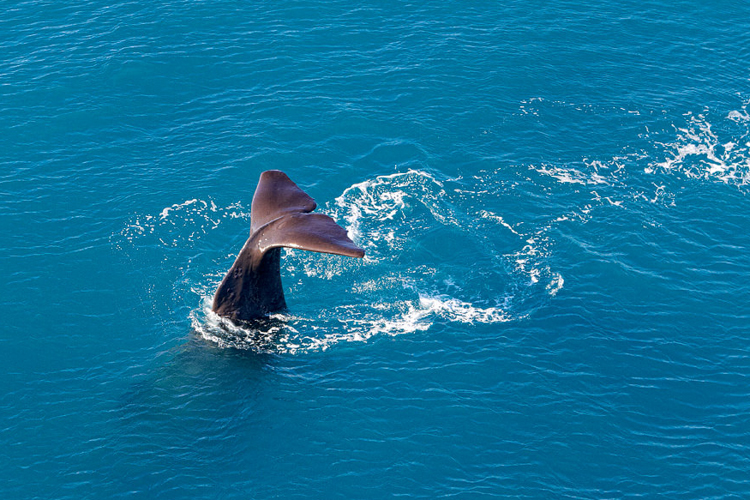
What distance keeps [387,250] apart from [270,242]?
15.0 meters

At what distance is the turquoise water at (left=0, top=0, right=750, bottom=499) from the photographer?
43188 mm

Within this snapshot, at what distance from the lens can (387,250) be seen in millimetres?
56094

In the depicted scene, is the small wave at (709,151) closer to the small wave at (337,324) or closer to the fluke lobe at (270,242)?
the small wave at (337,324)

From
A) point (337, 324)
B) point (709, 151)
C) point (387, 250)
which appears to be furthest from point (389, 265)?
point (709, 151)

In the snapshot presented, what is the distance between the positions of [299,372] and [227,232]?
14.3 meters

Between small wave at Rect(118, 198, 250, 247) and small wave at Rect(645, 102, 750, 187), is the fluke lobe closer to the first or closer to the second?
small wave at Rect(118, 198, 250, 247)

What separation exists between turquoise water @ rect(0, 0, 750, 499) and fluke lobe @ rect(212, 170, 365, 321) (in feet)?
6.48

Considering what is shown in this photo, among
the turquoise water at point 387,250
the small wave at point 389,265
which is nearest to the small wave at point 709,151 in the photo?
the turquoise water at point 387,250

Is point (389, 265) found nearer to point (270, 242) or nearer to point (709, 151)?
point (270, 242)

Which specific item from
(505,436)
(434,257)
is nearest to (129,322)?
(434,257)

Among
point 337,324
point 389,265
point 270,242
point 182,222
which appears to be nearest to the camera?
point 270,242

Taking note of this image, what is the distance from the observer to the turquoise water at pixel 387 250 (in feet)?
142

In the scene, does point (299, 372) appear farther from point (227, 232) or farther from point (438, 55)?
point (438, 55)

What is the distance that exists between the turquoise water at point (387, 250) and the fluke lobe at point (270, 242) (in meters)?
1.98
